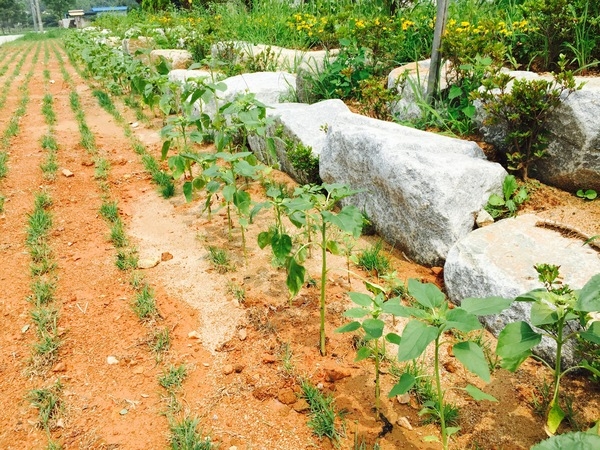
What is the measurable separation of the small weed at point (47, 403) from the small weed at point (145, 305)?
1.87 feet

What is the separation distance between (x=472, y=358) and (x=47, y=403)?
181 centimetres

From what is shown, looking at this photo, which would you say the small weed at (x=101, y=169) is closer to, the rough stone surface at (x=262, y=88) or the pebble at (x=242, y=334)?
the rough stone surface at (x=262, y=88)

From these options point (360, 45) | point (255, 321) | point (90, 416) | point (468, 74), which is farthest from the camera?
point (360, 45)

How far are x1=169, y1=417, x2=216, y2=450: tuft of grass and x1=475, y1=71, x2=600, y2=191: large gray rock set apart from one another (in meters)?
2.66

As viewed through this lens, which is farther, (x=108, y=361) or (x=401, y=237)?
(x=401, y=237)

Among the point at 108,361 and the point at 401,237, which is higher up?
the point at 401,237

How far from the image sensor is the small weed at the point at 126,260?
3.13 meters

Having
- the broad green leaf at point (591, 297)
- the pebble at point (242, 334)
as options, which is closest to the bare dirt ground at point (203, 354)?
the pebble at point (242, 334)

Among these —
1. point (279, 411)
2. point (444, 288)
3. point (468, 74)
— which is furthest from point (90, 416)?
point (468, 74)

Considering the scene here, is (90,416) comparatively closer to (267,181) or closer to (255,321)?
(255,321)

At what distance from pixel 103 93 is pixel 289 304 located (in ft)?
23.0

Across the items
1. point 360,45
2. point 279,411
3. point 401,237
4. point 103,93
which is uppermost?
point 360,45

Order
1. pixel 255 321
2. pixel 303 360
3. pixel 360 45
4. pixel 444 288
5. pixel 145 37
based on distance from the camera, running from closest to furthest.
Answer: pixel 303 360, pixel 255 321, pixel 444 288, pixel 360 45, pixel 145 37

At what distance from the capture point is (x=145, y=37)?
952 cm
